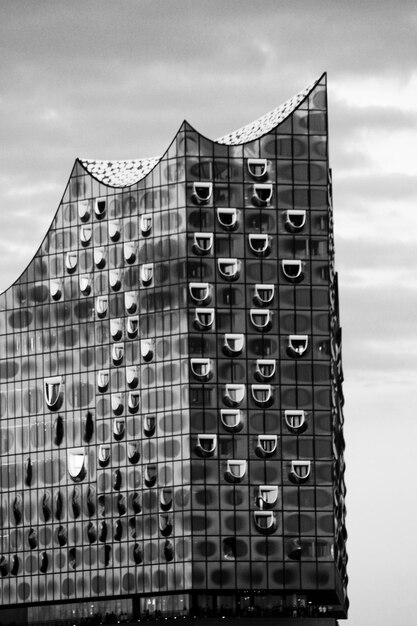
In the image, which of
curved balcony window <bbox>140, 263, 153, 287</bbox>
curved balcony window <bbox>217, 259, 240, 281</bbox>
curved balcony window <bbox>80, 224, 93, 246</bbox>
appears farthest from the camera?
curved balcony window <bbox>80, 224, 93, 246</bbox>

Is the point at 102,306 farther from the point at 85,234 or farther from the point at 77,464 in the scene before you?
the point at 77,464

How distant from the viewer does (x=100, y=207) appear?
195 meters

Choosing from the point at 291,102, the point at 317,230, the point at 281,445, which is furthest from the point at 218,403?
the point at 291,102

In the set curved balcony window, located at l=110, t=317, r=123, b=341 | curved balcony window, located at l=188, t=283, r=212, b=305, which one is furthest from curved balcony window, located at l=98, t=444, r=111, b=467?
curved balcony window, located at l=188, t=283, r=212, b=305

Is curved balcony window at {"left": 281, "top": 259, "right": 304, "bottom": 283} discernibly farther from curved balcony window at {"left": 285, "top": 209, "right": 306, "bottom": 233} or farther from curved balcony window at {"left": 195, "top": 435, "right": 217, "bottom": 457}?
curved balcony window at {"left": 195, "top": 435, "right": 217, "bottom": 457}

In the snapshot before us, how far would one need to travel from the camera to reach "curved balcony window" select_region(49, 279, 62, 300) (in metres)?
198

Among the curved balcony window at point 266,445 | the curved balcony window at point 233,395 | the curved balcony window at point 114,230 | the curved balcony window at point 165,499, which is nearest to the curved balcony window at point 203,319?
the curved balcony window at point 233,395

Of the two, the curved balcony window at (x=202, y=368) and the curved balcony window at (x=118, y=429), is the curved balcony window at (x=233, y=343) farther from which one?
the curved balcony window at (x=118, y=429)

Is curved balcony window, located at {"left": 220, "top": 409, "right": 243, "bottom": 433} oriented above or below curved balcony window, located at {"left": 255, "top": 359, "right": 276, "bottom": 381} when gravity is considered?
below

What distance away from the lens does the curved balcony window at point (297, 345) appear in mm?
184750

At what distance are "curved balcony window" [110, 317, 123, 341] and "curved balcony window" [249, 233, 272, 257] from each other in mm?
15138

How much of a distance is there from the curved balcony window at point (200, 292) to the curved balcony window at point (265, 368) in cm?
756

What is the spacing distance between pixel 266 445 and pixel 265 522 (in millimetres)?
6940

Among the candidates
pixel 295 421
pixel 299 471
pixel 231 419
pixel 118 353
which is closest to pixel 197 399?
pixel 231 419
